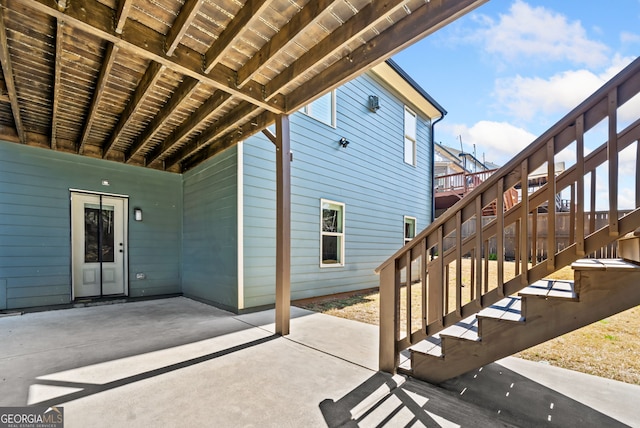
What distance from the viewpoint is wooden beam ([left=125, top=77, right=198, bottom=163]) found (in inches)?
125

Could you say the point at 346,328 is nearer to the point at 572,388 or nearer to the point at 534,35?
the point at 572,388

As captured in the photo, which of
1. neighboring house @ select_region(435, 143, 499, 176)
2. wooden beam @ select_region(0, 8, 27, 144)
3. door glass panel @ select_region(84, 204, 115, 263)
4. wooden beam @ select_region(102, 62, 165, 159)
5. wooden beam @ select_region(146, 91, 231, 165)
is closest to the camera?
wooden beam @ select_region(0, 8, 27, 144)

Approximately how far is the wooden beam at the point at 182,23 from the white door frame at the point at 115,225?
439 centimetres

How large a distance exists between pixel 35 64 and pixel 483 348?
4862mm

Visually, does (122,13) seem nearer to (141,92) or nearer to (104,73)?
(104,73)

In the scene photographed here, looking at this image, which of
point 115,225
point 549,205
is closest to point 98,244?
point 115,225

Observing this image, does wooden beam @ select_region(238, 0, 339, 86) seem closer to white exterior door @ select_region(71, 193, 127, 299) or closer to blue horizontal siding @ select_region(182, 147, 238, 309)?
blue horizontal siding @ select_region(182, 147, 238, 309)

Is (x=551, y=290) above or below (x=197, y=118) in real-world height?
below

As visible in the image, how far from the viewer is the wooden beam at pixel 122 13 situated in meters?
1.96

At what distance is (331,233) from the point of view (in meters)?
5.97

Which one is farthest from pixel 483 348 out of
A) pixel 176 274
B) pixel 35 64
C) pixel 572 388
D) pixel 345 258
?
pixel 176 274

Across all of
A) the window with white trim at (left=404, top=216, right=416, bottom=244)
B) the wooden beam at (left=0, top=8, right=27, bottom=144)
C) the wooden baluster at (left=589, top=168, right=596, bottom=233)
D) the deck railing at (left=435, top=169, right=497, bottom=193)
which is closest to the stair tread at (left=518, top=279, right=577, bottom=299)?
the wooden baluster at (left=589, top=168, right=596, bottom=233)

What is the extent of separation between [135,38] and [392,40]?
2066 millimetres

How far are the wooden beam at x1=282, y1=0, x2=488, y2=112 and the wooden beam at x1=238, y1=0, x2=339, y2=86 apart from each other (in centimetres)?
35
